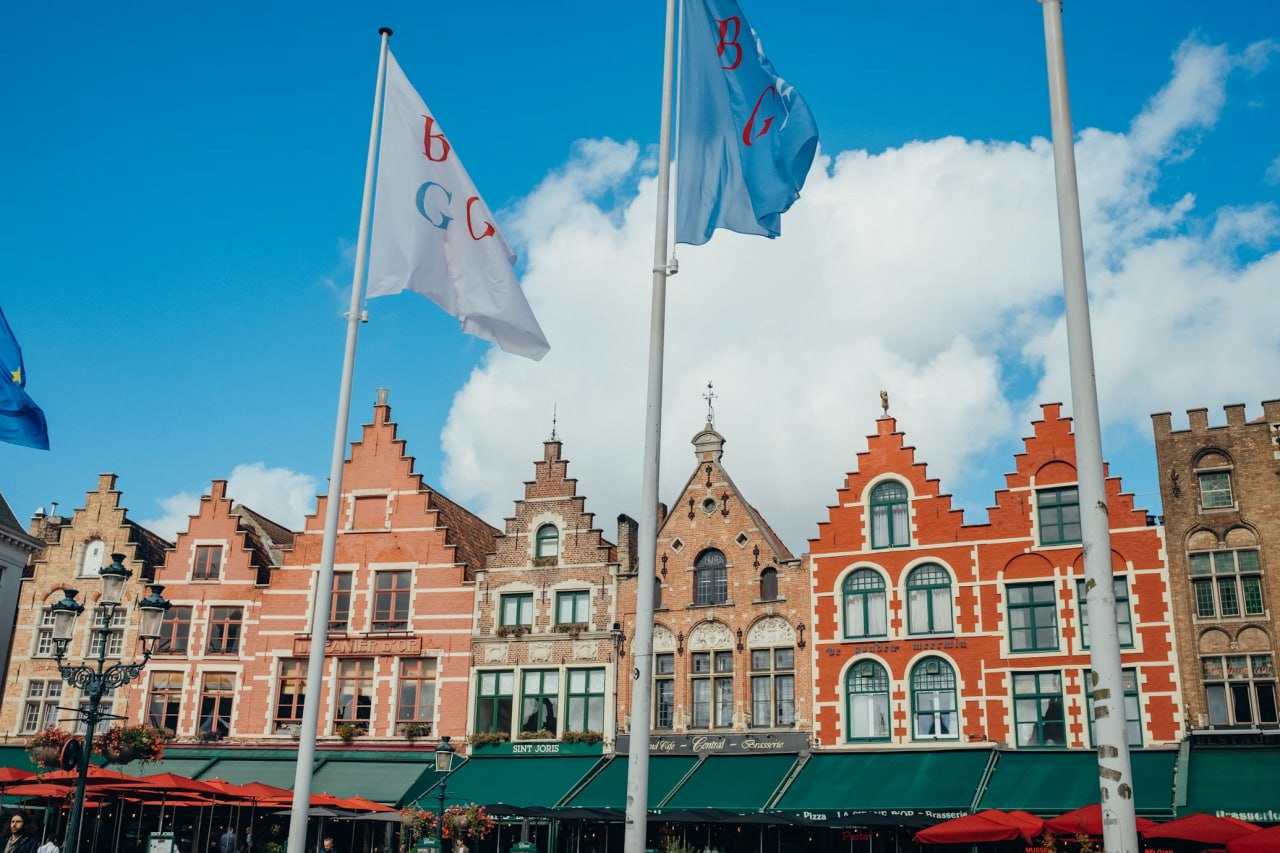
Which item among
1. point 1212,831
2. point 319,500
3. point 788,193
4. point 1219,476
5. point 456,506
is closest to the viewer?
point 788,193

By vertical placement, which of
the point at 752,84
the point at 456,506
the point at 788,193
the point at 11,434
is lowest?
the point at 11,434

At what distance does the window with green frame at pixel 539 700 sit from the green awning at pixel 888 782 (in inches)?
299

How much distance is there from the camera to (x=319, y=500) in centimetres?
3934

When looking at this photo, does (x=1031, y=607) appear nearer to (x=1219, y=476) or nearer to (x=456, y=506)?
(x=1219, y=476)

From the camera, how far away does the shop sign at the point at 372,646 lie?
121 ft

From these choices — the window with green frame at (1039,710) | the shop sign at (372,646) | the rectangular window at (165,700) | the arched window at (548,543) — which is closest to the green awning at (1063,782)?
the window with green frame at (1039,710)

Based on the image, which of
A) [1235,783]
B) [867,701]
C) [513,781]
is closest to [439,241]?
[867,701]

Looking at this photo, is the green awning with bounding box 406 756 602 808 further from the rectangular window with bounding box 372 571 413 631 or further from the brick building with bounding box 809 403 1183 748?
the brick building with bounding box 809 403 1183 748

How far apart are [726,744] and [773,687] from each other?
77.9 inches

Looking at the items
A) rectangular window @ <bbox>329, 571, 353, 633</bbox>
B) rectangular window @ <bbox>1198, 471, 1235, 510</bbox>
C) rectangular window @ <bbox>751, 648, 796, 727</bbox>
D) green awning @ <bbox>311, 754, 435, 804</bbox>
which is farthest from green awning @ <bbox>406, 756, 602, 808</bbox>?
rectangular window @ <bbox>1198, 471, 1235, 510</bbox>

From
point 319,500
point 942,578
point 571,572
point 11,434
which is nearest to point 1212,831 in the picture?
point 942,578

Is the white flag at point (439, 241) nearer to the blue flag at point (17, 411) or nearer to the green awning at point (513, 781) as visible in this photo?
the blue flag at point (17, 411)

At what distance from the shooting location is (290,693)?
124 feet

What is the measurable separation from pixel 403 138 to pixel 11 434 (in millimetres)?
7226
